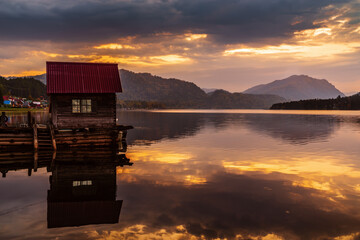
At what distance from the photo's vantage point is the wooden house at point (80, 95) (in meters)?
33.8

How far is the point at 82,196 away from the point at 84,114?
63.6 feet

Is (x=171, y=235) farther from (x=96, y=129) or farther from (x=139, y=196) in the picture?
(x=96, y=129)

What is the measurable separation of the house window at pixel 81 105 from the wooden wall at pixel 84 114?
1.18 ft

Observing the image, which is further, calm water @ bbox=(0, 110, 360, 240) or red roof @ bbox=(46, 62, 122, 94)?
red roof @ bbox=(46, 62, 122, 94)

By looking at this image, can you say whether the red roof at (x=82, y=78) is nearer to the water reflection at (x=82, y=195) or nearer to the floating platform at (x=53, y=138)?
the floating platform at (x=53, y=138)

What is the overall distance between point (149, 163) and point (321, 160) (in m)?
17.3

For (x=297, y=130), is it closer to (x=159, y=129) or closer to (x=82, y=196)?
(x=159, y=129)

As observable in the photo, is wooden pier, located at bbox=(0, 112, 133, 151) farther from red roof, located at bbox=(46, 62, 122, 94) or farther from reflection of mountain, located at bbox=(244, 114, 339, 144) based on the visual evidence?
reflection of mountain, located at bbox=(244, 114, 339, 144)

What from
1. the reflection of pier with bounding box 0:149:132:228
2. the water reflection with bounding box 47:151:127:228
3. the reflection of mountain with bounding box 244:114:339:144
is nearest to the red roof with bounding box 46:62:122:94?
the reflection of pier with bounding box 0:149:132:228

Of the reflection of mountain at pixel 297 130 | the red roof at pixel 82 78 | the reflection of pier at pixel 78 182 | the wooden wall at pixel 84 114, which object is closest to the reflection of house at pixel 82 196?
the reflection of pier at pixel 78 182

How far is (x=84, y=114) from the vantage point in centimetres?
3444

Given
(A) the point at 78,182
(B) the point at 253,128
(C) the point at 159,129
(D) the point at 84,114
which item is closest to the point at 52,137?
(D) the point at 84,114

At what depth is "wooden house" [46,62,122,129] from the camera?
3375cm

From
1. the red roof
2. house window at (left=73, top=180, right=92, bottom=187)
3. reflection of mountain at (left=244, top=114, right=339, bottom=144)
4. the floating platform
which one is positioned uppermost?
the red roof
